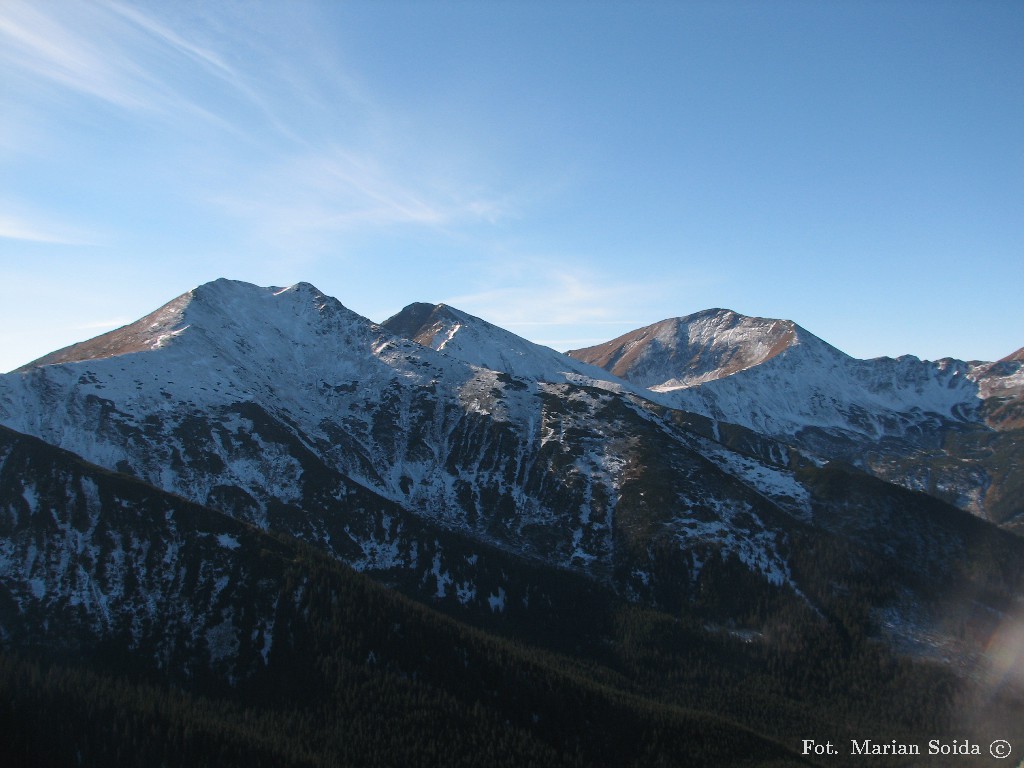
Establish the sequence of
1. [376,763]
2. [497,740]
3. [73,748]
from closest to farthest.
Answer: [73,748] → [376,763] → [497,740]

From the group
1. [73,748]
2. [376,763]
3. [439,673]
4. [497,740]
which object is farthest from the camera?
[439,673]

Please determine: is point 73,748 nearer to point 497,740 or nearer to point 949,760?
point 497,740

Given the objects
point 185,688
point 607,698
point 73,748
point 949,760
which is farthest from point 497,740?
point 949,760

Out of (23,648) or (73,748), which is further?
(23,648)

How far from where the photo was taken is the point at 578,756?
181 meters

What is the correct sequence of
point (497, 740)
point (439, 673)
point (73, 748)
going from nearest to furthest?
point (73, 748), point (497, 740), point (439, 673)

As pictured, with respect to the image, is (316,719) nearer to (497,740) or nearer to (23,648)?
(497,740)

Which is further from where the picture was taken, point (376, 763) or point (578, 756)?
point (578, 756)

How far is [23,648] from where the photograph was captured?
614ft

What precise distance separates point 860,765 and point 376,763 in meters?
114

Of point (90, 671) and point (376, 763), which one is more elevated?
point (90, 671)

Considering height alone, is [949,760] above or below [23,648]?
below

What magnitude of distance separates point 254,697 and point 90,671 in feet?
125

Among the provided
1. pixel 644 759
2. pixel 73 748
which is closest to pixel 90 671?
pixel 73 748
